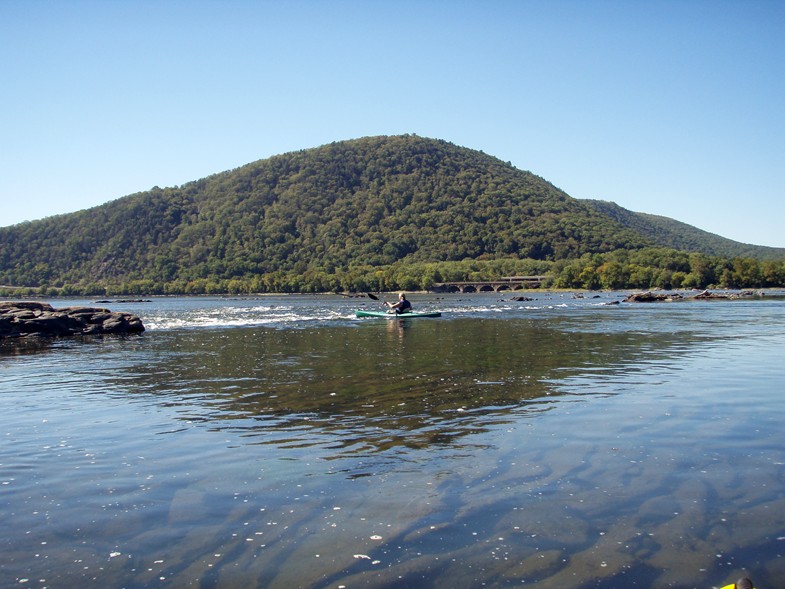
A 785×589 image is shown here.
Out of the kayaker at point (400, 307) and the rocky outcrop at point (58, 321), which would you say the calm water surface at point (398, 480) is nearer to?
the rocky outcrop at point (58, 321)

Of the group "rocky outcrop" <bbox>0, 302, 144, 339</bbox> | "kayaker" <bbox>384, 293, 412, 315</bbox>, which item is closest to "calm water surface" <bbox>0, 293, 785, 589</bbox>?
"rocky outcrop" <bbox>0, 302, 144, 339</bbox>

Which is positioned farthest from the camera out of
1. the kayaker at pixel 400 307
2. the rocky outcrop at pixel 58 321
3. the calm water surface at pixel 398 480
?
the kayaker at pixel 400 307

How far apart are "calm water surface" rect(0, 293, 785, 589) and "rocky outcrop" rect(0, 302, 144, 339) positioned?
101 ft

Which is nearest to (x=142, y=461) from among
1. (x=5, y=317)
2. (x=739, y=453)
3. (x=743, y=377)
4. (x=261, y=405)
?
(x=261, y=405)

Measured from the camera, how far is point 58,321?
5572cm

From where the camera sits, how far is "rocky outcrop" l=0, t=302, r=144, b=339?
5366 centimetres

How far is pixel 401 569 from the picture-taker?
29.8 feet

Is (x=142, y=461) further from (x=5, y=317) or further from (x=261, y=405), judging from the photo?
(x=5, y=317)

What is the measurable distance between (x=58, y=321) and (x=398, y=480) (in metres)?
51.5

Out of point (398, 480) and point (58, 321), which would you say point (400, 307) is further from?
point (398, 480)

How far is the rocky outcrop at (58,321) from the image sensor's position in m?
53.7

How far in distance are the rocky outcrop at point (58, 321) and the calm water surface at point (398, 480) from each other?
30634 millimetres

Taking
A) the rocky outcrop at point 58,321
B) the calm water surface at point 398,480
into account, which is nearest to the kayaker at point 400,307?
the rocky outcrop at point 58,321

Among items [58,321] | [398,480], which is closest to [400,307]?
[58,321]
